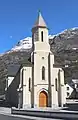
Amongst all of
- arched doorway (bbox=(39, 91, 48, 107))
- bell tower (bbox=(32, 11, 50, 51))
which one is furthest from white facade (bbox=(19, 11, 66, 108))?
bell tower (bbox=(32, 11, 50, 51))

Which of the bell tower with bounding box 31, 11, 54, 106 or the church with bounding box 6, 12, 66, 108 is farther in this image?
the bell tower with bounding box 31, 11, 54, 106

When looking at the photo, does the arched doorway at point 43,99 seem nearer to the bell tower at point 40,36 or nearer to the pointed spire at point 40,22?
the bell tower at point 40,36

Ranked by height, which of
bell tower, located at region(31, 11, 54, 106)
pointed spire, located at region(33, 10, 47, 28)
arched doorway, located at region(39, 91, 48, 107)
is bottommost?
arched doorway, located at region(39, 91, 48, 107)

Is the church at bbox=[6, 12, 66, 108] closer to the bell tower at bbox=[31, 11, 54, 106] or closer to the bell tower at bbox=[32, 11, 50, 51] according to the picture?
the bell tower at bbox=[31, 11, 54, 106]

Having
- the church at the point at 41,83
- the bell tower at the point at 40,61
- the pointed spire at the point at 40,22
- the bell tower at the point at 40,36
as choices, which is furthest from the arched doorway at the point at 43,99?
the pointed spire at the point at 40,22

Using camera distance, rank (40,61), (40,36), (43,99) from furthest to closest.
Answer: (40,36), (40,61), (43,99)

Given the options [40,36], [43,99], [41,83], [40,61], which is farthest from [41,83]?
[40,36]

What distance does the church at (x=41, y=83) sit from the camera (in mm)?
52469

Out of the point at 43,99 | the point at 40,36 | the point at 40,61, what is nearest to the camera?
the point at 43,99

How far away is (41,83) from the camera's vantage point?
2090 inches

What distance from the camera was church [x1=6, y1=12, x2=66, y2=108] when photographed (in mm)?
52469

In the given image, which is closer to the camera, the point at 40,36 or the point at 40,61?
the point at 40,61

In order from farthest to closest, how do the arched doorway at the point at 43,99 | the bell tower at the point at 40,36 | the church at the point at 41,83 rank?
the bell tower at the point at 40,36 → the arched doorway at the point at 43,99 → the church at the point at 41,83

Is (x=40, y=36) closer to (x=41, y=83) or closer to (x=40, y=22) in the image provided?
(x=40, y=22)
